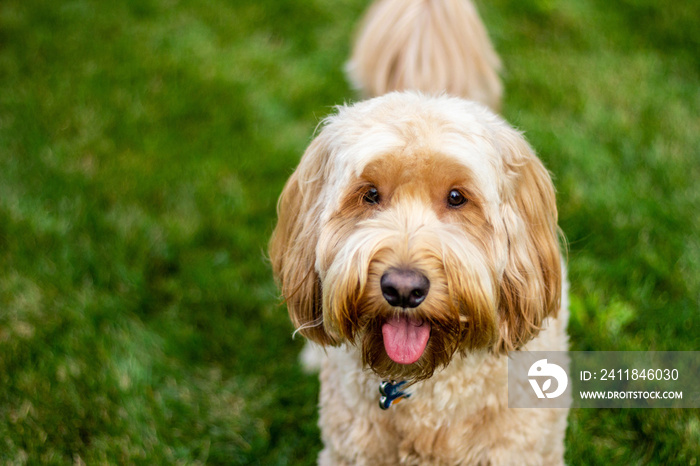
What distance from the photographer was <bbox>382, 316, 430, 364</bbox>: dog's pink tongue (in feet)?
6.98

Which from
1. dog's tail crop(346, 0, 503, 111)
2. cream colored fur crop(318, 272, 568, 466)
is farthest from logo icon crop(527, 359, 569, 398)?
dog's tail crop(346, 0, 503, 111)

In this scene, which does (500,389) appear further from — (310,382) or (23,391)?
(23,391)

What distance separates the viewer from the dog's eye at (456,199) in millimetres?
2197

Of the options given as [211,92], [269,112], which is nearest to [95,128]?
[211,92]

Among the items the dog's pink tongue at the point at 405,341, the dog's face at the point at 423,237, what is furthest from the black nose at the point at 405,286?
the dog's pink tongue at the point at 405,341

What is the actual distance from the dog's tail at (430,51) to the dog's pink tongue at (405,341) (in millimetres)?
1611

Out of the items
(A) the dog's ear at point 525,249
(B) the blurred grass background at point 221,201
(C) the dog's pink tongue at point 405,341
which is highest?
(A) the dog's ear at point 525,249

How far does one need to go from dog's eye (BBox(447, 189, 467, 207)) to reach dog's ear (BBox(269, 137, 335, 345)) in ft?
1.63

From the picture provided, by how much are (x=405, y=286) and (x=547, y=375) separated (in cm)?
107

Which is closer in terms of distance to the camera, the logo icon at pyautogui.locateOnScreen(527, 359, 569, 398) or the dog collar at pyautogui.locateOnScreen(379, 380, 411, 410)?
the dog collar at pyautogui.locateOnScreen(379, 380, 411, 410)

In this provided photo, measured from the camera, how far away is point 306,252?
241 cm

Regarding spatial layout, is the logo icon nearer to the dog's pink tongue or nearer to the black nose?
the dog's pink tongue

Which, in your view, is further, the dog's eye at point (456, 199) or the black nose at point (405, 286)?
the dog's eye at point (456, 199)

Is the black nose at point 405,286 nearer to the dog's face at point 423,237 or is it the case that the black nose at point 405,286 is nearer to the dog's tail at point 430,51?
the dog's face at point 423,237
